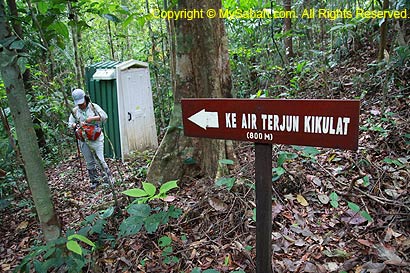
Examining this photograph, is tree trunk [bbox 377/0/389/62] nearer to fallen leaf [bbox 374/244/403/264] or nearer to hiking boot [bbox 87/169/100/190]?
fallen leaf [bbox 374/244/403/264]

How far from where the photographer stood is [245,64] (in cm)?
777

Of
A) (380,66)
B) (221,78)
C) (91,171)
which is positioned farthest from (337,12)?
(91,171)

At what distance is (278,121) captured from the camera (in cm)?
174

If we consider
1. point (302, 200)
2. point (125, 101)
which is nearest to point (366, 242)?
point (302, 200)

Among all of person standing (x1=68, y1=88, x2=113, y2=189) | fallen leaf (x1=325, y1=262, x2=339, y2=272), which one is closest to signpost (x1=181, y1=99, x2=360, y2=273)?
fallen leaf (x1=325, y1=262, x2=339, y2=272)

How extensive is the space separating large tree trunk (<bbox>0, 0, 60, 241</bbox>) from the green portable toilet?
3.89m

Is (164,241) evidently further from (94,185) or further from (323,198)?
(94,185)

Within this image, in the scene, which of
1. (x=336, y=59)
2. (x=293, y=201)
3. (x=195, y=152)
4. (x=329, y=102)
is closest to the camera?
(x=329, y=102)

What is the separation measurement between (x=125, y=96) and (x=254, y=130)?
504cm


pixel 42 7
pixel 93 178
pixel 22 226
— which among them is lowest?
pixel 22 226

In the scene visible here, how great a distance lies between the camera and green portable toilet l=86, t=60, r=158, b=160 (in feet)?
21.0

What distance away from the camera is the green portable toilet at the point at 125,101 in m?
6.39

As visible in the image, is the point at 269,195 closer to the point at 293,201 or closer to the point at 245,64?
the point at 293,201

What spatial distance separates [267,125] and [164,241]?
1.46 meters
